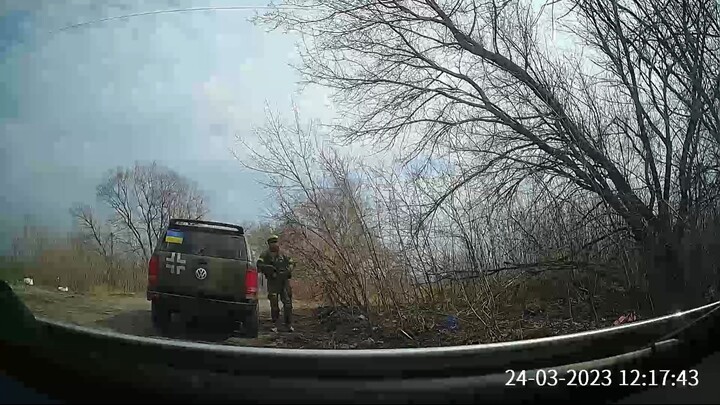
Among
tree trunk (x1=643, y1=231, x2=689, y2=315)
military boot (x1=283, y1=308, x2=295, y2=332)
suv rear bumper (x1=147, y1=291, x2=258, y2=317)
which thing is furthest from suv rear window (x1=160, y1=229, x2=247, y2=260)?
tree trunk (x1=643, y1=231, x2=689, y2=315)

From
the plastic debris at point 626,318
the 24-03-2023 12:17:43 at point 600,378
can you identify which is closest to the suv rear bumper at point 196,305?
the 24-03-2023 12:17:43 at point 600,378

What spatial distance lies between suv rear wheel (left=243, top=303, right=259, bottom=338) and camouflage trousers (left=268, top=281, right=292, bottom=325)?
0.21 ft

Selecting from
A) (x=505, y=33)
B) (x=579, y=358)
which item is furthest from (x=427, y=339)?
(x=505, y=33)

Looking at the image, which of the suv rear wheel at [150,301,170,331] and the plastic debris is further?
the plastic debris

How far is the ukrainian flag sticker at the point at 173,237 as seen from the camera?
2.53 meters

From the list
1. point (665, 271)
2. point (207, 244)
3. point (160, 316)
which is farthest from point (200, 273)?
point (665, 271)

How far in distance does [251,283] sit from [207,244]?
23 centimetres

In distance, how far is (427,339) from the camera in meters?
2.66

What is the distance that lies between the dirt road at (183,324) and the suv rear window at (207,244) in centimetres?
24

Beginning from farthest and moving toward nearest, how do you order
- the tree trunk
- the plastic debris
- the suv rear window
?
the tree trunk
the plastic debris
the suv rear window

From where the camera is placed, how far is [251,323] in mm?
2559

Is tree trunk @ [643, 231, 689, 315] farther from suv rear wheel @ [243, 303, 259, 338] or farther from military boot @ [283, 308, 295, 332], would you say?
suv rear wheel @ [243, 303, 259, 338]

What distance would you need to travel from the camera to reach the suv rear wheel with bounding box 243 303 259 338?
2.55m

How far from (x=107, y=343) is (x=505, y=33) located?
2.50m
